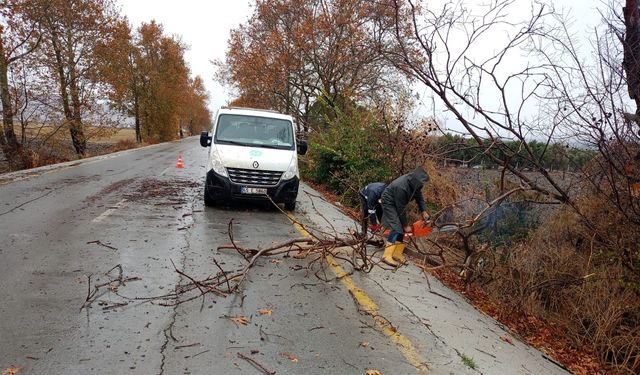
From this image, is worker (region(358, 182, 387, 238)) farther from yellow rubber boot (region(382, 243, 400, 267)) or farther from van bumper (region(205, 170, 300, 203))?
van bumper (region(205, 170, 300, 203))

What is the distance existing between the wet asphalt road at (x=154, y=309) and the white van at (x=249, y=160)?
111cm

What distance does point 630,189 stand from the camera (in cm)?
588

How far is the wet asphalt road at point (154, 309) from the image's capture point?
130 inches

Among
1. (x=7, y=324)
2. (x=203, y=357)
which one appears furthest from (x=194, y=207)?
(x=203, y=357)

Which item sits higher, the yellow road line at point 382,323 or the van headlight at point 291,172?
the van headlight at point 291,172

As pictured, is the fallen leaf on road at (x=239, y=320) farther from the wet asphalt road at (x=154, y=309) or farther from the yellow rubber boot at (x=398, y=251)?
the yellow rubber boot at (x=398, y=251)

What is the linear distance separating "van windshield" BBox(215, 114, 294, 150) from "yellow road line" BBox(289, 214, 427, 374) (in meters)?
4.28

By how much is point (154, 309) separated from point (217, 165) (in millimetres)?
4906

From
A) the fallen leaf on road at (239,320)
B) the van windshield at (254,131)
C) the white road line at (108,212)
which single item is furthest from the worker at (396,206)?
the white road line at (108,212)

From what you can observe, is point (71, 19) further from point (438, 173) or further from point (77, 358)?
point (77, 358)

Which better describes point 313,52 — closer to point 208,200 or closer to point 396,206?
point 208,200

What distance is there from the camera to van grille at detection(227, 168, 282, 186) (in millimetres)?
8719

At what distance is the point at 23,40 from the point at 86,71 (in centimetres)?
474

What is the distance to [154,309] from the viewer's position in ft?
13.5
